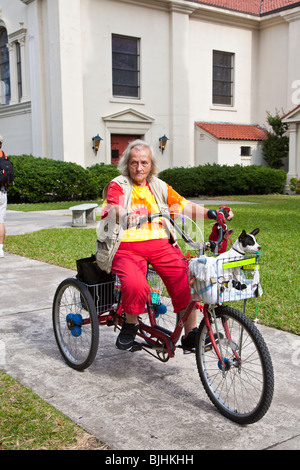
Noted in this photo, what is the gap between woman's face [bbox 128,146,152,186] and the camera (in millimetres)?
3684

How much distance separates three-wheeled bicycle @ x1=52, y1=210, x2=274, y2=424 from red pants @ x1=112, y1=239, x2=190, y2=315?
166 mm

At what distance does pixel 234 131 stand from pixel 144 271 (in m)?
23.7

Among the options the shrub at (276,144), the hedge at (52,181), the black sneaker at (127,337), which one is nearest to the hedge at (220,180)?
the shrub at (276,144)

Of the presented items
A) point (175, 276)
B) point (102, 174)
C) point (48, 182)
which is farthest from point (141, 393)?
point (102, 174)

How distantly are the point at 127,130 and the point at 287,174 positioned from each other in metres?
8.39

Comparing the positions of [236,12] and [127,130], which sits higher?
[236,12]

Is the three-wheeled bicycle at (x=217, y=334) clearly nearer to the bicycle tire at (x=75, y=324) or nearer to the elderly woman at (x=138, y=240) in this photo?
the bicycle tire at (x=75, y=324)

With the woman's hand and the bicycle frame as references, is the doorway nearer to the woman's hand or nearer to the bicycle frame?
the bicycle frame

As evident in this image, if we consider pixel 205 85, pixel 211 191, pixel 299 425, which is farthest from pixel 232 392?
pixel 205 85

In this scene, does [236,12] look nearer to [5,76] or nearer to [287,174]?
[287,174]

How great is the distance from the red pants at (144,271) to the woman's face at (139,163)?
502 millimetres

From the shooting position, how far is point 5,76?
2512 cm

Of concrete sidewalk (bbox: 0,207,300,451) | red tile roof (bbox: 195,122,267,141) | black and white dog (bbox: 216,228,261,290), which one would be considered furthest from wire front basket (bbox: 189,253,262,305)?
red tile roof (bbox: 195,122,267,141)

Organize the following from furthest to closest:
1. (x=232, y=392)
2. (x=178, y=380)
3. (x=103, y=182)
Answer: (x=103, y=182), (x=178, y=380), (x=232, y=392)
